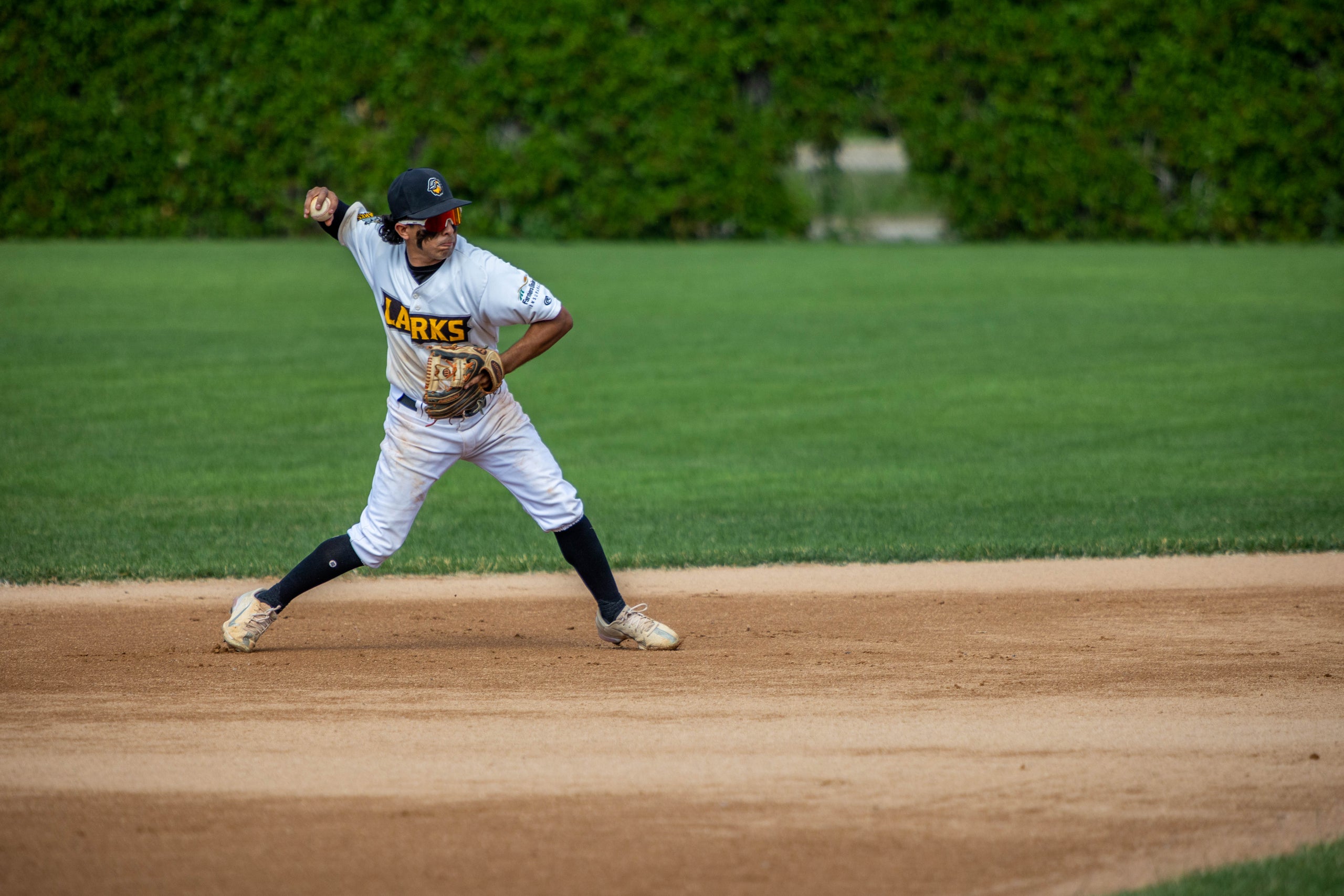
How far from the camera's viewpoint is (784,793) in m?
4.29

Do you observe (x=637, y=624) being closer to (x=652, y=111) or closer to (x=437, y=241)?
(x=437, y=241)

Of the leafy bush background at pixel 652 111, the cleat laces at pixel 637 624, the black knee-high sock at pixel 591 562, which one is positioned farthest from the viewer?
the leafy bush background at pixel 652 111

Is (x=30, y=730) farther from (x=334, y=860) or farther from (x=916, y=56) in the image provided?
(x=916, y=56)

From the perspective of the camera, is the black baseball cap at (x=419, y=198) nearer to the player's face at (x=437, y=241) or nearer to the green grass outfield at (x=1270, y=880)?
the player's face at (x=437, y=241)

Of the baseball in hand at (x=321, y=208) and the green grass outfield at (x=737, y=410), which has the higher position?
the baseball in hand at (x=321, y=208)

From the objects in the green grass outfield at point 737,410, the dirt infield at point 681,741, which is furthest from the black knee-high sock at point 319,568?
the green grass outfield at point 737,410

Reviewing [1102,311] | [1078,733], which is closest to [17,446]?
[1078,733]

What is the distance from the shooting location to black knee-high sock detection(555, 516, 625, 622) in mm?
5863

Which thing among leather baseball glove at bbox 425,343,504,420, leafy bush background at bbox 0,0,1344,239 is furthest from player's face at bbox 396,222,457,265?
leafy bush background at bbox 0,0,1344,239

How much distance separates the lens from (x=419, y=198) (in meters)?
5.40

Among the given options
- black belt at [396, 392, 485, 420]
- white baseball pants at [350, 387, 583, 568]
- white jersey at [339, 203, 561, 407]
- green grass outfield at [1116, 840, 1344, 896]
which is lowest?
green grass outfield at [1116, 840, 1344, 896]

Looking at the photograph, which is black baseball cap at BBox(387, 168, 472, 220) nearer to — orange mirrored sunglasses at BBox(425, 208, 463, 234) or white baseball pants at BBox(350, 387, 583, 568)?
orange mirrored sunglasses at BBox(425, 208, 463, 234)

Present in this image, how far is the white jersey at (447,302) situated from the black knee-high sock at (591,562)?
26.7 inches

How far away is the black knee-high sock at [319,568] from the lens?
18.9 feet
